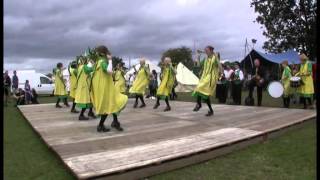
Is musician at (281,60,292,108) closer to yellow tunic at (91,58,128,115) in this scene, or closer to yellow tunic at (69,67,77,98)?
yellow tunic at (69,67,77,98)

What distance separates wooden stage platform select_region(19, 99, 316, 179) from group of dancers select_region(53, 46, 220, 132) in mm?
435

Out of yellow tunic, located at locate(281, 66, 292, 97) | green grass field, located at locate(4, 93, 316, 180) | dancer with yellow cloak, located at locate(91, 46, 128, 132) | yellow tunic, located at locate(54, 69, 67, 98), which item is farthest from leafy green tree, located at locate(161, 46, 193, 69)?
green grass field, located at locate(4, 93, 316, 180)

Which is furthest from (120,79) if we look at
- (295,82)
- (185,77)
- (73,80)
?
(185,77)

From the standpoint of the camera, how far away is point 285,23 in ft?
149

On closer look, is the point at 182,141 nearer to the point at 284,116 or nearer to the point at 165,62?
the point at 284,116

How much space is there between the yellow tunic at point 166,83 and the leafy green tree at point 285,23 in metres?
29.1

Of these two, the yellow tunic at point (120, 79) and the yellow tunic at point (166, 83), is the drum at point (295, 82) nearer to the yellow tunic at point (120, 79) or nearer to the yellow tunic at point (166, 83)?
the yellow tunic at point (166, 83)

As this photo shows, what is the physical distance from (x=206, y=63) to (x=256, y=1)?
35879 millimetres

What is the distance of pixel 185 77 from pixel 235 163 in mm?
29277

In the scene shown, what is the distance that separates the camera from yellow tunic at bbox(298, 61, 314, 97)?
577 inches

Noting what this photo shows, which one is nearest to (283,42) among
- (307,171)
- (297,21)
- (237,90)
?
(297,21)

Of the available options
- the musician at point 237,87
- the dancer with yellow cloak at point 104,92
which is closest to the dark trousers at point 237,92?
the musician at point 237,87

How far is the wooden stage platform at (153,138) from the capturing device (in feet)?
20.9

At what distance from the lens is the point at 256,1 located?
46.3 metres
